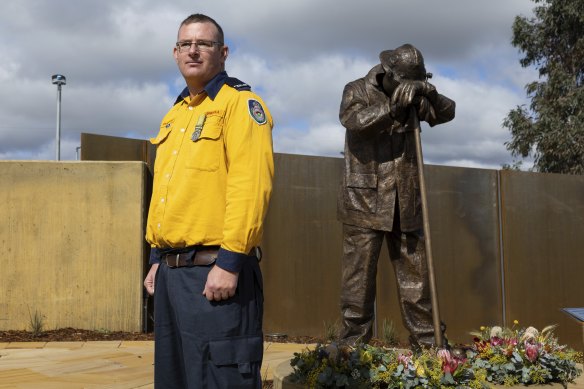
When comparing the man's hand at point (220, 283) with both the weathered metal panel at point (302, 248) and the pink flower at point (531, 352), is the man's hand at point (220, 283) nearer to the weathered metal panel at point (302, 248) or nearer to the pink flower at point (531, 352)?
the pink flower at point (531, 352)

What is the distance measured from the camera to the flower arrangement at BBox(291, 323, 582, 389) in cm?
334

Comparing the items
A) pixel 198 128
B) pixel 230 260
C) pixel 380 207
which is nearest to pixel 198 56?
pixel 198 128

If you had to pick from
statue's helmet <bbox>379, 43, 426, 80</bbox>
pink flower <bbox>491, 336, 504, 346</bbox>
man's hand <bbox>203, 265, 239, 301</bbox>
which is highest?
statue's helmet <bbox>379, 43, 426, 80</bbox>

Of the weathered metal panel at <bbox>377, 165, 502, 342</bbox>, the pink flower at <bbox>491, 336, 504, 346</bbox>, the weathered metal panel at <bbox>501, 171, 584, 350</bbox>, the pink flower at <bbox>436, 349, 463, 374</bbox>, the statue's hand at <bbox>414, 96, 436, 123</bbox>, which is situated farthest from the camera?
the weathered metal panel at <bbox>501, 171, 584, 350</bbox>

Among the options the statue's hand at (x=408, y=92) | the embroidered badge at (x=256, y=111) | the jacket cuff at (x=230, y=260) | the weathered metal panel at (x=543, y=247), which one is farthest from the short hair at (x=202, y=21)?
the weathered metal panel at (x=543, y=247)

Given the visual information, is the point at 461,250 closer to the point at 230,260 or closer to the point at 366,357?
the point at 366,357

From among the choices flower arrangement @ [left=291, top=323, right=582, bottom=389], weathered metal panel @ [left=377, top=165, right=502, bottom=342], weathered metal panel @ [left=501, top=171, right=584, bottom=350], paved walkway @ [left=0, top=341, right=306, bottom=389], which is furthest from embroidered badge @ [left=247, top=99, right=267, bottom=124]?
weathered metal panel @ [left=501, top=171, right=584, bottom=350]

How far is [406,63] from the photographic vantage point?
3707 mm

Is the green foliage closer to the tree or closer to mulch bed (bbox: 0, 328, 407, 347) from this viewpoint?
mulch bed (bbox: 0, 328, 407, 347)

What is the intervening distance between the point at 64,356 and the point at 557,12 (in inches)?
820

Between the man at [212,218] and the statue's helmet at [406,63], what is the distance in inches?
54.8

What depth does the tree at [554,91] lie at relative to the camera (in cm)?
2041

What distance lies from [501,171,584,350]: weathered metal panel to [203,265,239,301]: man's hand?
6.64 metres

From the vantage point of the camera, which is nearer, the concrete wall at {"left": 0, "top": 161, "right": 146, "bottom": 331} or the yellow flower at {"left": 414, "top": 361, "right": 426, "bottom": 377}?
the yellow flower at {"left": 414, "top": 361, "right": 426, "bottom": 377}
